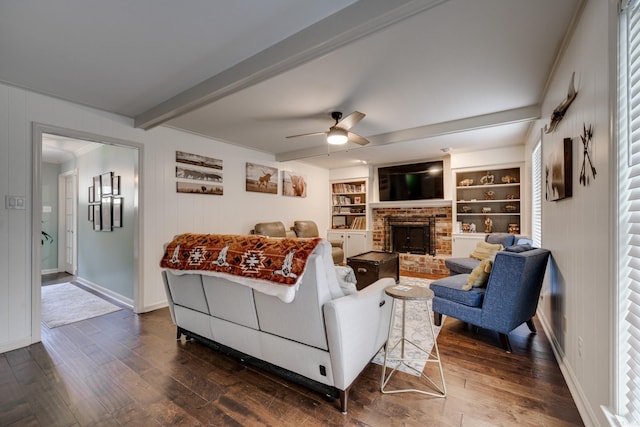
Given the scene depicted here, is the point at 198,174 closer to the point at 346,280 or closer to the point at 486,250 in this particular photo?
the point at 346,280

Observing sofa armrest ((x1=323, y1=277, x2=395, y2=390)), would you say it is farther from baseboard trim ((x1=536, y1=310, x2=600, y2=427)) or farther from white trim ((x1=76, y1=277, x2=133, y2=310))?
white trim ((x1=76, y1=277, x2=133, y2=310))

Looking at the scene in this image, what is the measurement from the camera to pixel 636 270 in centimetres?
113

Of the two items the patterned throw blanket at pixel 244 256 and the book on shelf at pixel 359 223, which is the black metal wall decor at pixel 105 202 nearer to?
the patterned throw blanket at pixel 244 256

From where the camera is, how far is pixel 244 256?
189 cm

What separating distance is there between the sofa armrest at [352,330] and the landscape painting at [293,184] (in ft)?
13.5

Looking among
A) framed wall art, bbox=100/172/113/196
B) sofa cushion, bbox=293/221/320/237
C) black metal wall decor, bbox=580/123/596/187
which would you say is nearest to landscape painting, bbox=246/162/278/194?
sofa cushion, bbox=293/221/320/237

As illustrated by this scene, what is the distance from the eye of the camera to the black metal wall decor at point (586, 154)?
4.94 ft

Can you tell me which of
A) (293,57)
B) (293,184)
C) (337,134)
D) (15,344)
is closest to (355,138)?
(337,134)

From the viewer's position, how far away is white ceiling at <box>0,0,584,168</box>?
169 cm

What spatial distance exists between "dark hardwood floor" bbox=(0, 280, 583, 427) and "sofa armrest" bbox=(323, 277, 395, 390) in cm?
24

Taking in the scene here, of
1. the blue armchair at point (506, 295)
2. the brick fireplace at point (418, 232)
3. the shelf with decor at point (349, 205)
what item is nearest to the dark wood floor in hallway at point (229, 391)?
the blue armchair at point (506, 295)

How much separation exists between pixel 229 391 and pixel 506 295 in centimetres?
234

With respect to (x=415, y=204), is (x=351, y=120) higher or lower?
higher

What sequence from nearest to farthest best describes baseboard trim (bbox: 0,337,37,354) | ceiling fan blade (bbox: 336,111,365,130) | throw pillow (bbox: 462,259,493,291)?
baseboard trim (bbox: 0,337,37,354)
throw pillow (bbox: 462,259,493,291)
ceiling fan blade (bbox: 336,111,365,130)
